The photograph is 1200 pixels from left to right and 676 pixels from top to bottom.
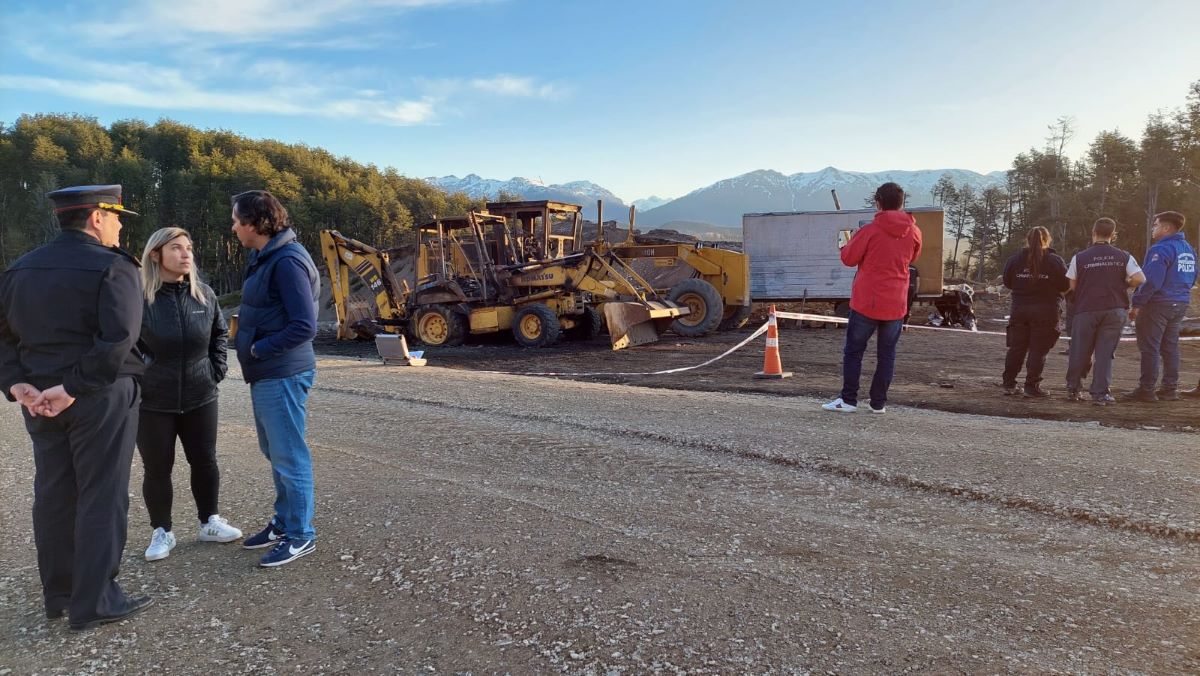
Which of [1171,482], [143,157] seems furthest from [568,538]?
[143,157]

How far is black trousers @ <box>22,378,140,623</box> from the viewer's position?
2830 mm

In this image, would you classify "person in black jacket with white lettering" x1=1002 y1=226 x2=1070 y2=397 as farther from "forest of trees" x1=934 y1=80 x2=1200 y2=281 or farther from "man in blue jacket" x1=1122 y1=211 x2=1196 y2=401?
"forest of trees" x1=934 y1=80 x2=1200 y2=281

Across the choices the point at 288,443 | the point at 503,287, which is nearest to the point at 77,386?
the point at 288,443

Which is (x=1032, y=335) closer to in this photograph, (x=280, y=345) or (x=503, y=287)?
(x=280, y=345)

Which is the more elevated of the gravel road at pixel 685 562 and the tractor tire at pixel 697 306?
the tractor tire at pixel 697 306

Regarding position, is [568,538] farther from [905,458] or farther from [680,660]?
[905,458]

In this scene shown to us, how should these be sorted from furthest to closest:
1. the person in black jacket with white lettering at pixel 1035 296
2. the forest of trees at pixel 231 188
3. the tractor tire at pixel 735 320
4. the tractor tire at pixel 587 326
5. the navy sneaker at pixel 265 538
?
the forest of trees at pixel 231 188, the tractor tire at pixel 735 320, the tractor tire at pixel 587 326, the person in black jacket with white lettering at pixel 1035 296, the navy sneaker at pixel 265 538

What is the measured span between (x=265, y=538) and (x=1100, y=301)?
25.6 ft

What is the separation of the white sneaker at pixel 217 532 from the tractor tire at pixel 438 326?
39.9 ft

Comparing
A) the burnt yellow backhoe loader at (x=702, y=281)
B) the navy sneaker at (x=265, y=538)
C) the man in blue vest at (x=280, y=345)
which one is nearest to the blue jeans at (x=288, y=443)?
the man in blue vest at (x=280, y=345)

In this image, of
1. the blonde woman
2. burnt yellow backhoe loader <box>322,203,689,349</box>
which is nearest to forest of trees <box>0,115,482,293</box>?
burnt yellow backhoe loader <box>322,203,689,349</box>

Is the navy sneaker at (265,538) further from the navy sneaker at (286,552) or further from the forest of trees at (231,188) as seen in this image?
the forest of trees at (231,188)

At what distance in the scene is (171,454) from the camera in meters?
3.64

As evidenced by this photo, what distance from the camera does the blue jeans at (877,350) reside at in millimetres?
6367
